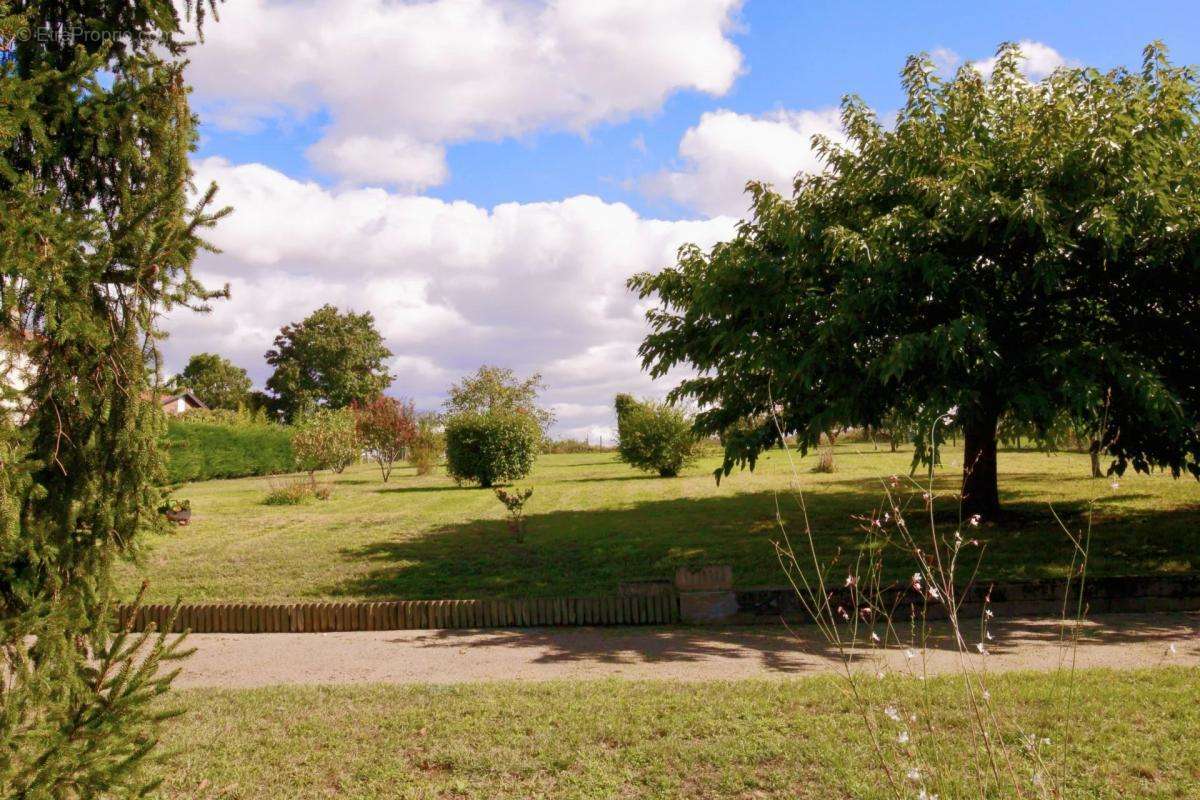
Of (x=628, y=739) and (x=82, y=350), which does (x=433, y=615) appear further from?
(x=82, y=350)

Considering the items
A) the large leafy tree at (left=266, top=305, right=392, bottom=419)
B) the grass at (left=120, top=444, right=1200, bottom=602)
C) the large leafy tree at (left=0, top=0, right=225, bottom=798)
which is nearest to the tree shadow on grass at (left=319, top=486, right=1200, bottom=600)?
the grass at (left=120, top=444, right=1200, bottom=602)

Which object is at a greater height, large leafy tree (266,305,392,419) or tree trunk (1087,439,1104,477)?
large leafy tree (266,305,392,419)

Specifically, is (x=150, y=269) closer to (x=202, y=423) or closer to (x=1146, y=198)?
(x=1146, y=198)

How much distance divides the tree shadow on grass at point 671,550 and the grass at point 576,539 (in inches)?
1.6

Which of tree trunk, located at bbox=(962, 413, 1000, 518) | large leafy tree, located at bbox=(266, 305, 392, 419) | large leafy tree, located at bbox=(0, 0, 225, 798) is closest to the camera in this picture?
large leafy tree, located at bbox=(0, 0, 225, 798)

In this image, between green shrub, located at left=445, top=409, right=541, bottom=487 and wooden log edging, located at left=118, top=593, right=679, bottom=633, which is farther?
green shrub, located at left=445, top=409, right=541, bottom=487

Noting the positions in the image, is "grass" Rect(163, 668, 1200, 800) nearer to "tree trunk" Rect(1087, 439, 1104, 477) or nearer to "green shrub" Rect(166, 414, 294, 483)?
"tree trunk" Rect(1087, 439, 1104, 477)

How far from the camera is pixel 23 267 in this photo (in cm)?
351

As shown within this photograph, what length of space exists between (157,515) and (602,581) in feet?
27.1

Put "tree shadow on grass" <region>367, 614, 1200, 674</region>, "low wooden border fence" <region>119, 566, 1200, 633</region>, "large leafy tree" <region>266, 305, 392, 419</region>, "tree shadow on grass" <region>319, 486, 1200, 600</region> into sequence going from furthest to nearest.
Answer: "large leafy tree" <region>266, 305, 392, 419</region>, "tree shadow on grass" <region>319, 486, 1200, 600</region>, "low wooden border fence" <region>119, 566, 1200, 633</region>, "tree shadow on grass" <region>367, 614, 1200, 674</region>

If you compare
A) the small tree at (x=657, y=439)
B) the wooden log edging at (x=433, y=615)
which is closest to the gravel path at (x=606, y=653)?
the wooden log edging at (x=433, y=615)

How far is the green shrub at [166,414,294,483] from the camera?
3631 cm

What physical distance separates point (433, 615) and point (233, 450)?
32728mm

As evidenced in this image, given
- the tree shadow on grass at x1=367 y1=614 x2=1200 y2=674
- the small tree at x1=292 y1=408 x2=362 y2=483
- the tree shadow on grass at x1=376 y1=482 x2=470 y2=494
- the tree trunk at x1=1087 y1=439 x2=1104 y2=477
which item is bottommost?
the tree shadow on grass at x1=367 y1=614 x2=1200 y2=674
